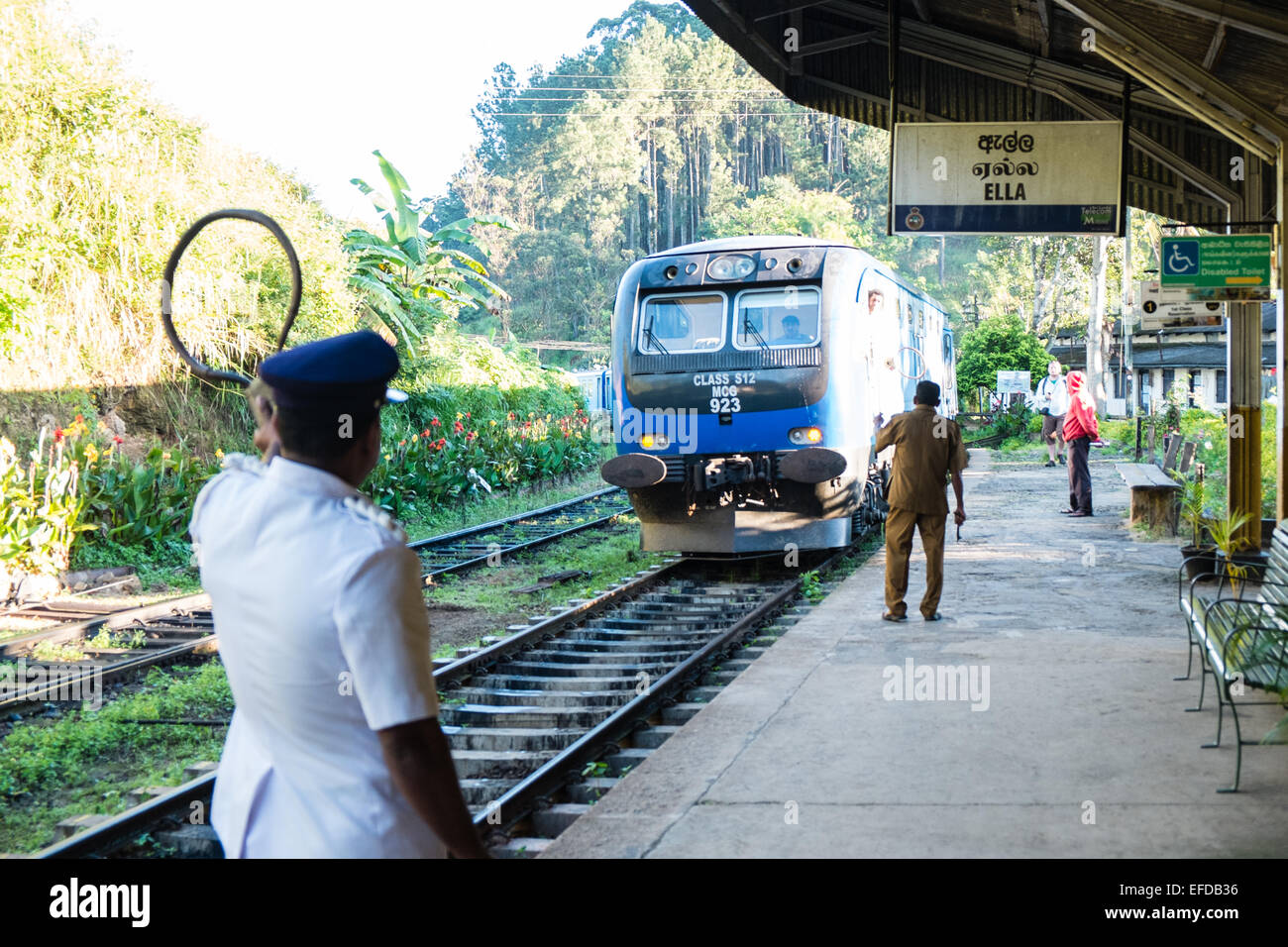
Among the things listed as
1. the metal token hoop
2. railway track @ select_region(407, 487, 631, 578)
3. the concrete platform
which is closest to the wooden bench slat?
the concrete platform

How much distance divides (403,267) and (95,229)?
9.56 metres

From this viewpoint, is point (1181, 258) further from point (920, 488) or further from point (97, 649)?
point (97, 649)

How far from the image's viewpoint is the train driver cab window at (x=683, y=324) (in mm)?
12266

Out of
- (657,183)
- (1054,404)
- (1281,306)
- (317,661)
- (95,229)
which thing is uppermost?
(657,183)

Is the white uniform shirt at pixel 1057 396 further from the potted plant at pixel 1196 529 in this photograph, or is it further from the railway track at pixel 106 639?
the railway track at pixel 106 639

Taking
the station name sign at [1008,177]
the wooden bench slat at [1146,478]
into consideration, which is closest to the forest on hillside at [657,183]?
the wooden bench slat at [1146,478]

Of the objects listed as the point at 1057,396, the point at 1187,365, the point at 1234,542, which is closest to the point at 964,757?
the point at 1234,542

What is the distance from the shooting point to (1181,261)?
404 inches

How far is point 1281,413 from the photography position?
30.9 feet

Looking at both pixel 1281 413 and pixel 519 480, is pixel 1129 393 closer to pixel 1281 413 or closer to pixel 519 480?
pixel 519 480

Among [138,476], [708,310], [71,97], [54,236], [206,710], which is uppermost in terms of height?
[71,97]

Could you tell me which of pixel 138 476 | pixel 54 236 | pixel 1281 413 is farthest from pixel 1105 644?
pixel 54 236

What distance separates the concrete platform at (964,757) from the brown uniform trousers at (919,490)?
318 mm

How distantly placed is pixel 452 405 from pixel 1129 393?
3308 centimetres
